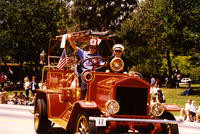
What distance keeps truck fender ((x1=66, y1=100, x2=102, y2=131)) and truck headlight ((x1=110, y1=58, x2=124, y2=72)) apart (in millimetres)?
1156

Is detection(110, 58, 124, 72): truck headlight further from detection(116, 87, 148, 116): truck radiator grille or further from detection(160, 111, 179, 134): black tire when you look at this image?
detection(160, 111, 179, 134): black tire

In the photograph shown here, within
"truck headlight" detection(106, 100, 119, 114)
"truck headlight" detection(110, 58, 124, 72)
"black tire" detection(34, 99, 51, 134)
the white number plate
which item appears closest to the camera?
the white number plate

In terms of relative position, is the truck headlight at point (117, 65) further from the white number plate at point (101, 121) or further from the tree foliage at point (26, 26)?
the tree foliage at point (26, 26)

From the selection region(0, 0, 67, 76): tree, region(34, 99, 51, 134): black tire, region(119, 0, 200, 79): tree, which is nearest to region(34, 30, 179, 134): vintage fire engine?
region(34, 99, 51, 134): black tire

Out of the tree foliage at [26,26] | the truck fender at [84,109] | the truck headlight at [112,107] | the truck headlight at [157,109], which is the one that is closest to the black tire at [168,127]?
A: the truck headlight at [157,109]

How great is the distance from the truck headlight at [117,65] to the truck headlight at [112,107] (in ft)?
4.74

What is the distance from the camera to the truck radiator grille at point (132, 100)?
24.8 ft

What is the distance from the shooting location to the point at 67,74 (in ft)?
33.6

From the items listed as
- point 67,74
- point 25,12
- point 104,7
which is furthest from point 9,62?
point 67,74

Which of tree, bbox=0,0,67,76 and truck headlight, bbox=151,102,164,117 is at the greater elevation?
tree, bbox=0,0,67,76

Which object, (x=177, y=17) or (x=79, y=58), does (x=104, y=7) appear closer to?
(x=177, y=17)

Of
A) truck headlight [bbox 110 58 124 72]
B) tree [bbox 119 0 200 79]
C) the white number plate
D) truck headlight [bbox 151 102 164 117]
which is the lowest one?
the white number plate

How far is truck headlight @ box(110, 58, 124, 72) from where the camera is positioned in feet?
27.8

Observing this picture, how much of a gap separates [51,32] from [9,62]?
781 inches
